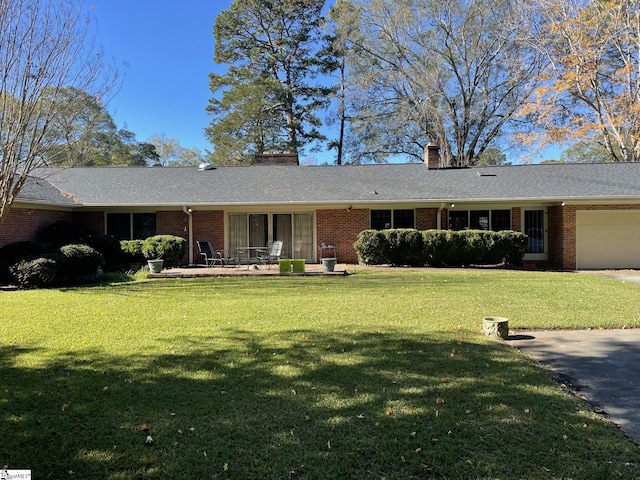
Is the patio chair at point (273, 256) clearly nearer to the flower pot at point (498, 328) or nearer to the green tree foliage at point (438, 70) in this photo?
the flower pot at point (498, 328)

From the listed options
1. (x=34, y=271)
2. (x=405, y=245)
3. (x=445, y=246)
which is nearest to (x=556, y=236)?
(x=445, y=246)

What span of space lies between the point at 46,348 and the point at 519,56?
94.4ft

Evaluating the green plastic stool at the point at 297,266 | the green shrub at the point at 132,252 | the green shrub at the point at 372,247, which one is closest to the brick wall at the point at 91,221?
the green shrub at the point at 132,252

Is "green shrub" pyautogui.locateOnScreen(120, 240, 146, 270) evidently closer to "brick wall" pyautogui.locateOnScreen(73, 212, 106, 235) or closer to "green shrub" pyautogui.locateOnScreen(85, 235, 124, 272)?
"green shrub" pyautogui.locateOnScreen(85, 235, 124, 272)

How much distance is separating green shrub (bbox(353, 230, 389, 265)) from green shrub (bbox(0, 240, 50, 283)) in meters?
9.74

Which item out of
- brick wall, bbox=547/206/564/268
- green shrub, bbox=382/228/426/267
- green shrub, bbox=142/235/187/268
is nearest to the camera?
green shrub, bbox=142/235/187/268

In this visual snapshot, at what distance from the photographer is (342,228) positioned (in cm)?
1647

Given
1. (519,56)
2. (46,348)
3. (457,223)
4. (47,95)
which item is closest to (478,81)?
(519,56)

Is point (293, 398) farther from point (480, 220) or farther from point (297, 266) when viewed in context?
point (480, 220)

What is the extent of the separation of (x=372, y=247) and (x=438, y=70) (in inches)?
722

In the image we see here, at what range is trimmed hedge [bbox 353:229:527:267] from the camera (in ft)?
48.2

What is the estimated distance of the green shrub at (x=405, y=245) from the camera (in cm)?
1477

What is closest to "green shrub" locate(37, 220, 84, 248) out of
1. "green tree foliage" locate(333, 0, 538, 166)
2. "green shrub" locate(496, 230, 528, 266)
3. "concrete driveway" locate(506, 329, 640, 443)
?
"concrete driveway" locate(506, 329, 640, 443)

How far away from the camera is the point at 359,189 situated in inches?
669
